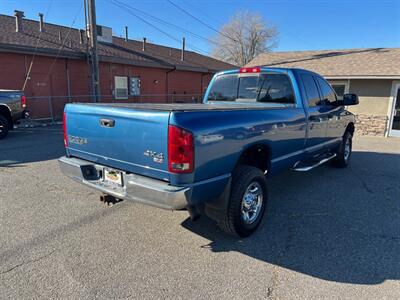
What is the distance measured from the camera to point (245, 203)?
357 cm

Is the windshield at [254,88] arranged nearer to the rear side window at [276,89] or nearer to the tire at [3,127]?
the rear side window at [276,89]

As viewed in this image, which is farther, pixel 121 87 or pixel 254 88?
pixel 121 87

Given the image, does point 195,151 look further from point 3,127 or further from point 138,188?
point 3,127

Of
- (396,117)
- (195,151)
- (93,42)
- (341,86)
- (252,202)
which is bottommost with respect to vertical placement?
(252,202)

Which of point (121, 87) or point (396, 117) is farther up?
point (121, 87)

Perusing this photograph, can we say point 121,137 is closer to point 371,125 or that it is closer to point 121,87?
point 371,125

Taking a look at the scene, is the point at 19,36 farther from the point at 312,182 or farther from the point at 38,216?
the point at 312,182

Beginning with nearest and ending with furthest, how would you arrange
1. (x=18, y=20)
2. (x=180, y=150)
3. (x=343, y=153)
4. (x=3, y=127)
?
(x=180, y=150), (x=343, y=153), (x=3, y=127), (x=18, y=20)

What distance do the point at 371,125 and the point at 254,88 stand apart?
9.84 meters

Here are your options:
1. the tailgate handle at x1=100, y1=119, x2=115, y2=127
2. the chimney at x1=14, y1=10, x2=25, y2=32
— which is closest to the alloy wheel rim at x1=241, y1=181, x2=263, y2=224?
the tailgate handle at x1=100, y1=119, x2=115, y2=127

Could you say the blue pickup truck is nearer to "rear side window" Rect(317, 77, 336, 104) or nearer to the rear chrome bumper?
the rear chrome bumper

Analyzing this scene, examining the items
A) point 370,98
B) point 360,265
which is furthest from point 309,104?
point 370,98

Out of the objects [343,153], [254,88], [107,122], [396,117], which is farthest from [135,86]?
[107,122]

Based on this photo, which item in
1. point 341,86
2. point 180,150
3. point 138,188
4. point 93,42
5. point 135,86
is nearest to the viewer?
point 180,150
